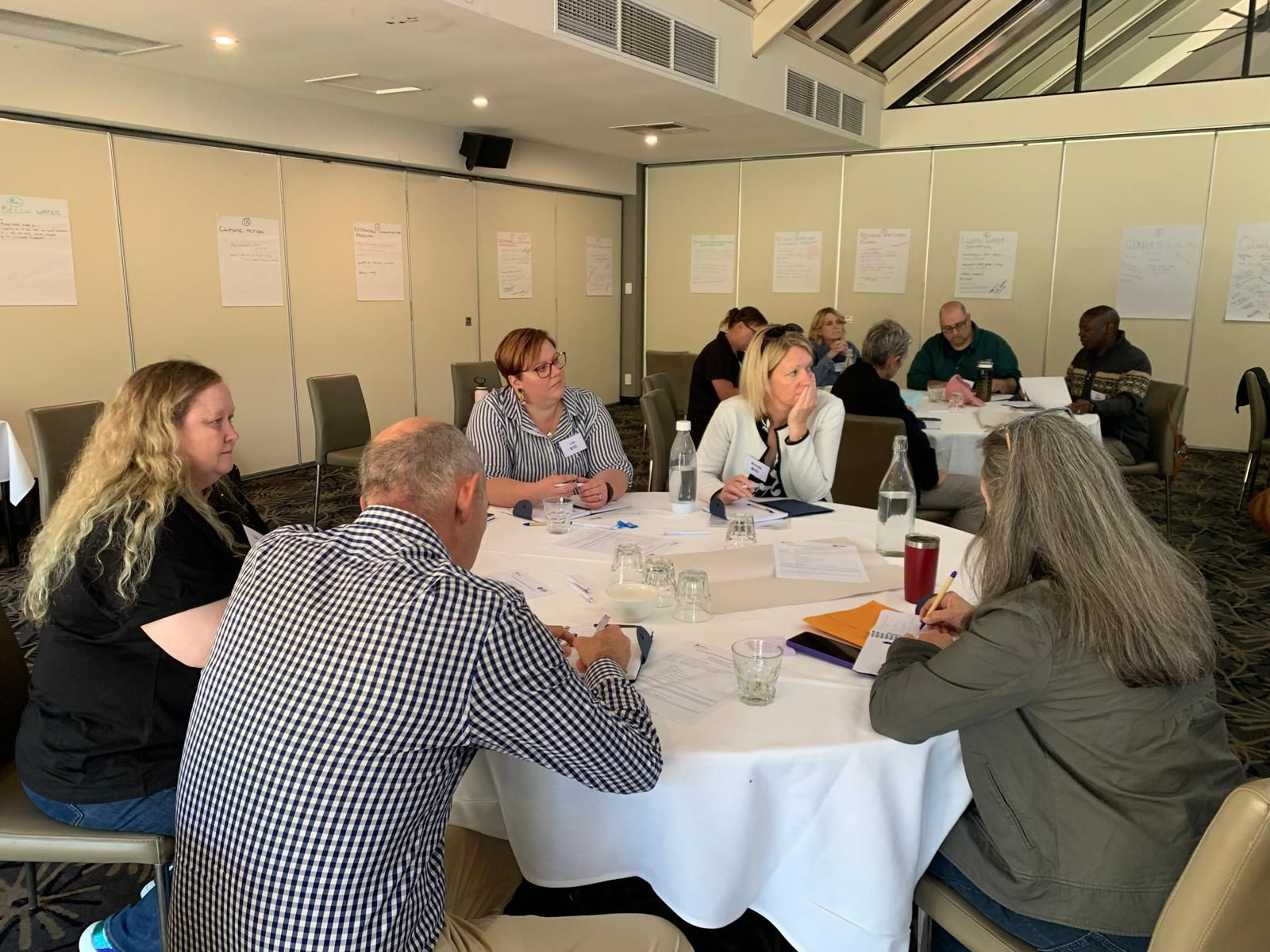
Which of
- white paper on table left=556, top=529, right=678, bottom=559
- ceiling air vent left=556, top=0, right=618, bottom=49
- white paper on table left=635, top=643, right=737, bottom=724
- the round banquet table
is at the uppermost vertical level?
ceiling air vent left=556, top=0, right=618, bottom=49

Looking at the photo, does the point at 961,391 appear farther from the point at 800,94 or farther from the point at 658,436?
the point at 800,94

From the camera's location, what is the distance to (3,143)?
511 cm

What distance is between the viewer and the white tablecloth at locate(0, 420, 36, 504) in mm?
4621

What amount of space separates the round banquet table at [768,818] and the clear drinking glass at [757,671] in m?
0.02

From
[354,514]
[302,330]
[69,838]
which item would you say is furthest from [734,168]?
[69,838]

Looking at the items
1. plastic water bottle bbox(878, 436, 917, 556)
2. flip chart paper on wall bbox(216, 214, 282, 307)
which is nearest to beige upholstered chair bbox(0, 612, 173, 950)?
plastic water bottle bbox(878, 436, 917, 556)

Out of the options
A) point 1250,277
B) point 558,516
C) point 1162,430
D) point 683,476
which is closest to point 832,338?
point 1162,430

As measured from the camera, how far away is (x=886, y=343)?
477cm

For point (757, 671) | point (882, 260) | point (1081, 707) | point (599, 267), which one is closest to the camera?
point (1081, 707)

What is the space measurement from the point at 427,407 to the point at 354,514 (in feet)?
8.25

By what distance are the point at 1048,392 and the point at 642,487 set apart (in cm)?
281

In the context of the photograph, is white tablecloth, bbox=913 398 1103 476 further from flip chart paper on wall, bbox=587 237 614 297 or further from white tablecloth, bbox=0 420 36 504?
flip chart paper on wall, bbox=587 237 614 297

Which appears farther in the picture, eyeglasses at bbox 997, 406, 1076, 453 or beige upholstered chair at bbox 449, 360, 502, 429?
beige upholstered chair at bbox 449, 360, 502, 429

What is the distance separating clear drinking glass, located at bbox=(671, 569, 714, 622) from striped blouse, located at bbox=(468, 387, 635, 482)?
1.25 m
